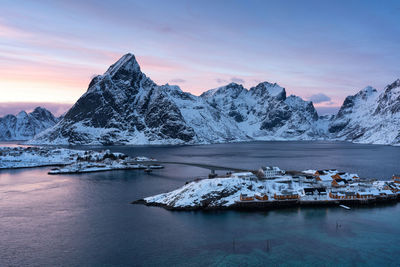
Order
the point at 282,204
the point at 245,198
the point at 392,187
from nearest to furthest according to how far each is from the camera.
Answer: the point at 245,198 → the point at 282,204 → the point at 392,187

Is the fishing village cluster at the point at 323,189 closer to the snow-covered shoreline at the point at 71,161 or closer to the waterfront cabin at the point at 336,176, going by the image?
the waterfront cabin at the point at 336,176

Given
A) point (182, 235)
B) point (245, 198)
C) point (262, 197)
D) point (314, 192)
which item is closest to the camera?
point (182, 235)

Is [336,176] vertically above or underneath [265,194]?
above

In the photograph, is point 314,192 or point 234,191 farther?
point 314,192

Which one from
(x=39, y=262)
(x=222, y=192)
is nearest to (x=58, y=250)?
(x=39, y=262)

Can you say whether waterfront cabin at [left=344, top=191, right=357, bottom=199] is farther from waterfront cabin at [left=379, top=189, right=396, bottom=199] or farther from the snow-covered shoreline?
the snow-covered shoreline

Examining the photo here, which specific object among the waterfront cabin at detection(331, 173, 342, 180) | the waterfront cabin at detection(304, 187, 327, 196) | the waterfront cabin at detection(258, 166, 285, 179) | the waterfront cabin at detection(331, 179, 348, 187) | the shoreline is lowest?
the shoreline

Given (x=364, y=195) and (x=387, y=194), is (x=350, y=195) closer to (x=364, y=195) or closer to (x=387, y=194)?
(x=364, y=195)

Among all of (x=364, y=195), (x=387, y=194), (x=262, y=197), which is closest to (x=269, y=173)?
(x=262, y=197)

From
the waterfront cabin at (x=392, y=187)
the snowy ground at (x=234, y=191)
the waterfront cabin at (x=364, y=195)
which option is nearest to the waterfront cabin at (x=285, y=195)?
the snowy ground at (x=234, y=191)

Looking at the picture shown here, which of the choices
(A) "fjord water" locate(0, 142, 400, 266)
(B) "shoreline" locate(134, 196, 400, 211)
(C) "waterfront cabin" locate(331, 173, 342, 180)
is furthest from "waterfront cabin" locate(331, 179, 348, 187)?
(A) "fjord water" locate(0, 142, 400, 266)
